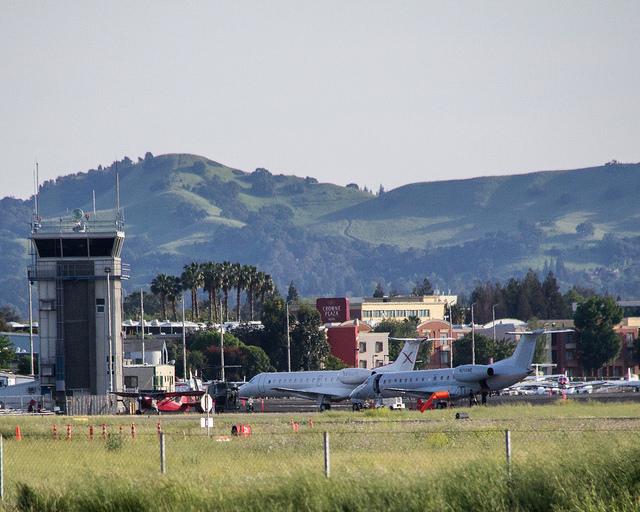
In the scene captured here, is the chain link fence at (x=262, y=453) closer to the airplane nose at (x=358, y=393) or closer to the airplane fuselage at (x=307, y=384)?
the airplane nose at (x=358, y=393)

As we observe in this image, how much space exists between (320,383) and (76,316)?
60.9 feet

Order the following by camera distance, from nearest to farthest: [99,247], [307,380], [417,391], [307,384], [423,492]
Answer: [423,492] → [417,391] → [99,247] → [307,384] → [307,380]

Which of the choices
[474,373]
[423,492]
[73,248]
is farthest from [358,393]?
[423,492]

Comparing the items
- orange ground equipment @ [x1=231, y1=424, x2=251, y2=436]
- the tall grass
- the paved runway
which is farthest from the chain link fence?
the paved runway

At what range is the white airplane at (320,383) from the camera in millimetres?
99375

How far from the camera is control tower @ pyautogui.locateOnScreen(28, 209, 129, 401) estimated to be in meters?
95.6

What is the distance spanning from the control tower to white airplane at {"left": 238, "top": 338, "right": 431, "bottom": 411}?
42.4 ft

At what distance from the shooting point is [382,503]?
82.4ft

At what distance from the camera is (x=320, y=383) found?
101 metres

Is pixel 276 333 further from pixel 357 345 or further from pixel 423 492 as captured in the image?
pixel 423 492

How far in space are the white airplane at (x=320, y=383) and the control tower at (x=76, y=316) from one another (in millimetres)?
12935

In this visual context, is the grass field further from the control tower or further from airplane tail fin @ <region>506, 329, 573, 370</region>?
the control tower

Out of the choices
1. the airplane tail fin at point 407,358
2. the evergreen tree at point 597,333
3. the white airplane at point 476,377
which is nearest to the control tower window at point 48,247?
the white airplane at point 476,377

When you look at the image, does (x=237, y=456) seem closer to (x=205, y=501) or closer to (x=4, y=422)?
(x=205, y=501)
